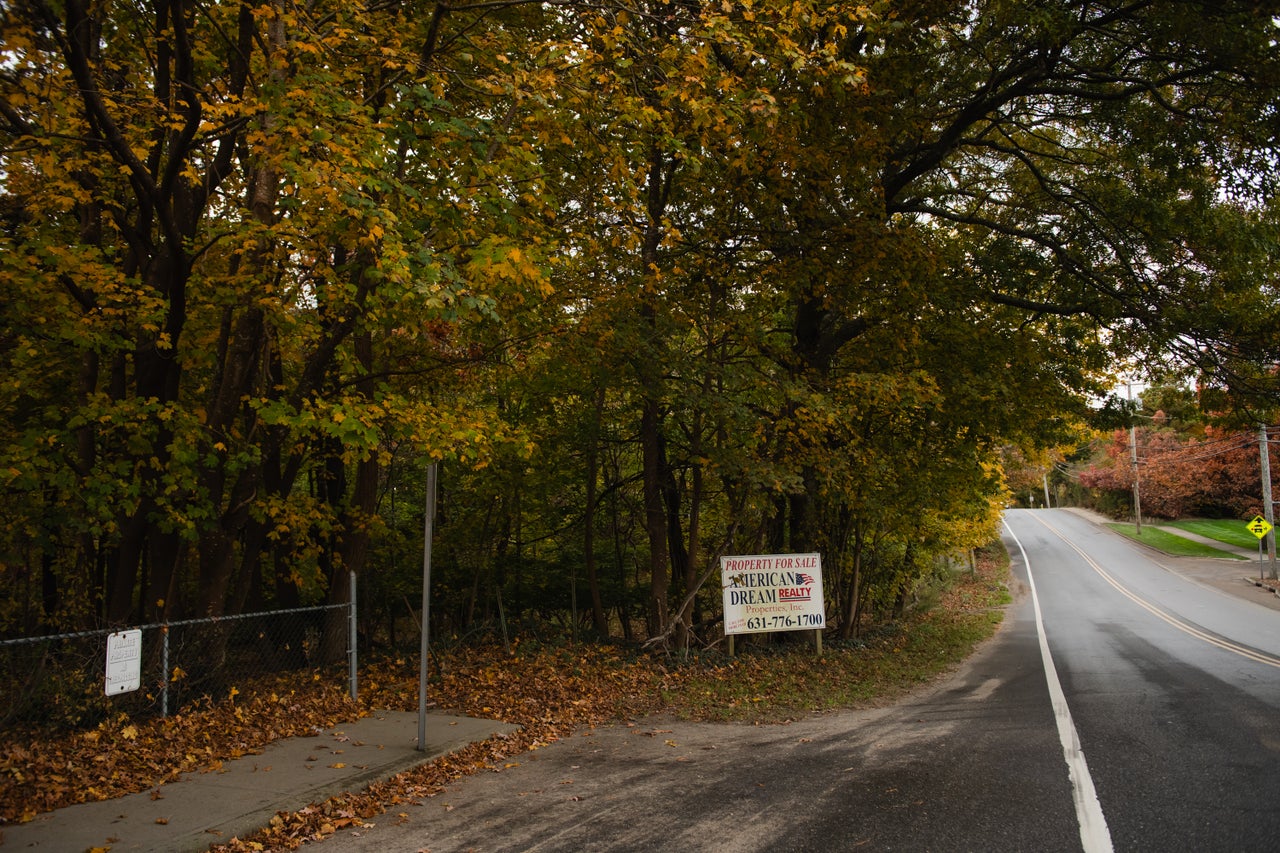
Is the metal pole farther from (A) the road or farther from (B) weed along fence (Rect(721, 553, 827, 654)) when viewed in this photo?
(B) weed along fence (Rect(721, 553, 827, 654))

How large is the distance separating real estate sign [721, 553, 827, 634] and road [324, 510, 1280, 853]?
2544 millimetres

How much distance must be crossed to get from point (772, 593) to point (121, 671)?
923 cm

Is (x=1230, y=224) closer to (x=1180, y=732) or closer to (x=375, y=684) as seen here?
(x=1180, y=732)

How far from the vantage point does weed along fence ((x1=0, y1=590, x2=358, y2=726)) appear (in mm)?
6930

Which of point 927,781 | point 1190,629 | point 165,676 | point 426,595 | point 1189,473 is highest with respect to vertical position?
point 1189,473

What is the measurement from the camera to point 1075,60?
11984mm

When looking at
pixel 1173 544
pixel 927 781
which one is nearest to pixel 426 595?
pixel 927 781

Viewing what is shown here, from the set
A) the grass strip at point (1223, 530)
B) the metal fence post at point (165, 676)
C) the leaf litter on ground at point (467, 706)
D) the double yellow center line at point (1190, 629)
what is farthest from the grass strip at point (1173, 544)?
the metal fence post at point (165, 676)

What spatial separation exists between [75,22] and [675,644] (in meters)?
10.7

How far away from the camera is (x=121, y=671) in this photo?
690 cm

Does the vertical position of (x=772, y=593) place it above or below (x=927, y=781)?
above

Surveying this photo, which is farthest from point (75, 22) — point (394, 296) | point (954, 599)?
point (954, 599)

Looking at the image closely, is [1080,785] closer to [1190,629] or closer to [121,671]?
[121,671]

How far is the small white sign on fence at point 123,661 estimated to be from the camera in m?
6.82
